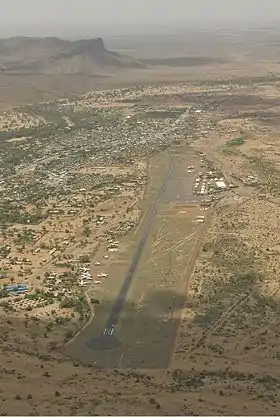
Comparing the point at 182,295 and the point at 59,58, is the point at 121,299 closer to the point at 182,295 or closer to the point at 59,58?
the point at 182,295

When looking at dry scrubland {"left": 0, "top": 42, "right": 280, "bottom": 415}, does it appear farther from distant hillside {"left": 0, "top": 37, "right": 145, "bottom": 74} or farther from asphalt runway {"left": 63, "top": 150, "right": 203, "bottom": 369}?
distant hillside {"left": 0, "top": 37, "right": 145, "bottom": 74}

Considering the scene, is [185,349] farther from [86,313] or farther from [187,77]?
[187,77]

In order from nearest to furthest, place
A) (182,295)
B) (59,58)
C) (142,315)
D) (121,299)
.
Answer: (142,315) < (121,299) < (182,295) < (59,58)

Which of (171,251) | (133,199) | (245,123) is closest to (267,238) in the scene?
(171,251)

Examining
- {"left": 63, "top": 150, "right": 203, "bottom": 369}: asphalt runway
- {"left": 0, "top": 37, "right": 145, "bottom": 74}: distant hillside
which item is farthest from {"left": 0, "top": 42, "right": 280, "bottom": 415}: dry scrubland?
{"left": 0, "top": 37, "right": 145, "bottom": 74}: distant hillside

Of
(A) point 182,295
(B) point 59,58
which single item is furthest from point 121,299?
(B) point 59,58
